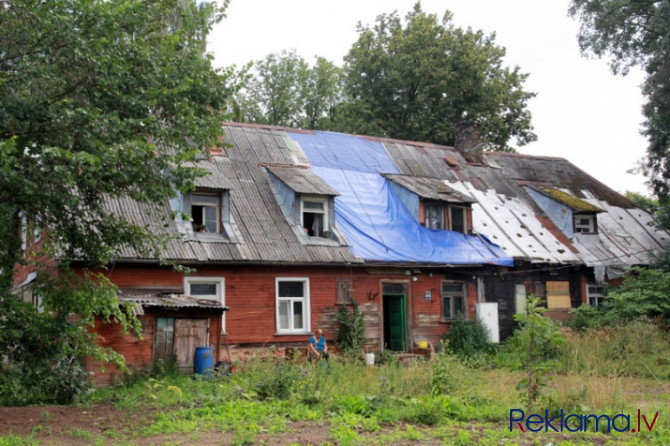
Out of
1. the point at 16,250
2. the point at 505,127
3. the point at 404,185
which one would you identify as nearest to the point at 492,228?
the point at 404,185

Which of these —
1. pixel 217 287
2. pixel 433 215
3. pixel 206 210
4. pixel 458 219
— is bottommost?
pixel 217 287

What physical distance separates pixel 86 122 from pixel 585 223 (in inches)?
804


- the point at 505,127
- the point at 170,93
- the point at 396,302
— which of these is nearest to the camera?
the point at 170,93

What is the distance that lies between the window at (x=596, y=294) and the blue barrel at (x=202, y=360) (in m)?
14.8

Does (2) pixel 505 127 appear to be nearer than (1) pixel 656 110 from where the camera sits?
No

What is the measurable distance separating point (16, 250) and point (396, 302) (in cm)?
1253

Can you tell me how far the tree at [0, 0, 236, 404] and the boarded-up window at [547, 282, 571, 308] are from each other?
15756mm

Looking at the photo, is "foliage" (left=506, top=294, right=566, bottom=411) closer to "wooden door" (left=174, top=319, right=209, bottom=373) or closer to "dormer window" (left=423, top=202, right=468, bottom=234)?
"wooden door" (left=174, top=319, right=209, bottom=373)

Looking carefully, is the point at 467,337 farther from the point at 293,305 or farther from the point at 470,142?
the point at 470,142

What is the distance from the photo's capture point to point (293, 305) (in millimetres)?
19031

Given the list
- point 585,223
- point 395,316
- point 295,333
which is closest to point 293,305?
point 295,333

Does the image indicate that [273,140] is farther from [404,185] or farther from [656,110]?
[656,110]

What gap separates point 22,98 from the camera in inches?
388

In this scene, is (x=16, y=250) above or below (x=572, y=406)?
above
